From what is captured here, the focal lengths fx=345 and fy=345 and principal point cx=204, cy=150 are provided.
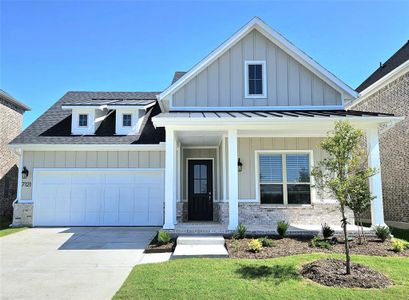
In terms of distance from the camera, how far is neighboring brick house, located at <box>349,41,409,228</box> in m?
13.7

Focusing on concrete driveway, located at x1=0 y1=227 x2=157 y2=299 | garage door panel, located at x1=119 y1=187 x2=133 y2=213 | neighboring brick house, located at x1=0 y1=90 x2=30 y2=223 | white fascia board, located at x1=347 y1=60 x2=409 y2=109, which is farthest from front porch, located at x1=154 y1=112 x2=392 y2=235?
neighboring brick house, located at x1=0 y1=90 x2=30 y2=223

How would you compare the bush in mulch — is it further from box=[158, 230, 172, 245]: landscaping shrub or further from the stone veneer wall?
the stone veneer wall

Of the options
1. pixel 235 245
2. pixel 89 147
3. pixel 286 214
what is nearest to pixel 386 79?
pixel 286 214

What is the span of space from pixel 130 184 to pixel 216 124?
541 cm

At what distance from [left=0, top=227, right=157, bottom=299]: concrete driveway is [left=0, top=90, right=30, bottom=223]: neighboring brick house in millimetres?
6285

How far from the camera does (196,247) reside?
332 inches

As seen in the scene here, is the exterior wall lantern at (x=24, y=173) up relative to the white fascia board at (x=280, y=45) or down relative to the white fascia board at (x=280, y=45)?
down

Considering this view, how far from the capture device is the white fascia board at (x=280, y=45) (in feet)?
39.8

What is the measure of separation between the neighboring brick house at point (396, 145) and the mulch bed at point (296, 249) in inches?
229

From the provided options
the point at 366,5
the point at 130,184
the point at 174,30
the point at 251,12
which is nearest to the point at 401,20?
the point at 366,5

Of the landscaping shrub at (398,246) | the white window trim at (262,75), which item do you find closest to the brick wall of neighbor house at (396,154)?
the white window trim at (262,75)

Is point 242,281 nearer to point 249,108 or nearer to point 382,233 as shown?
point 382,233

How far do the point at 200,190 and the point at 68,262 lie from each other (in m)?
6.75

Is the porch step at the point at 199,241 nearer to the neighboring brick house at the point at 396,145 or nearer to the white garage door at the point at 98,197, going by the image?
the white garage door at the point at 98,197
